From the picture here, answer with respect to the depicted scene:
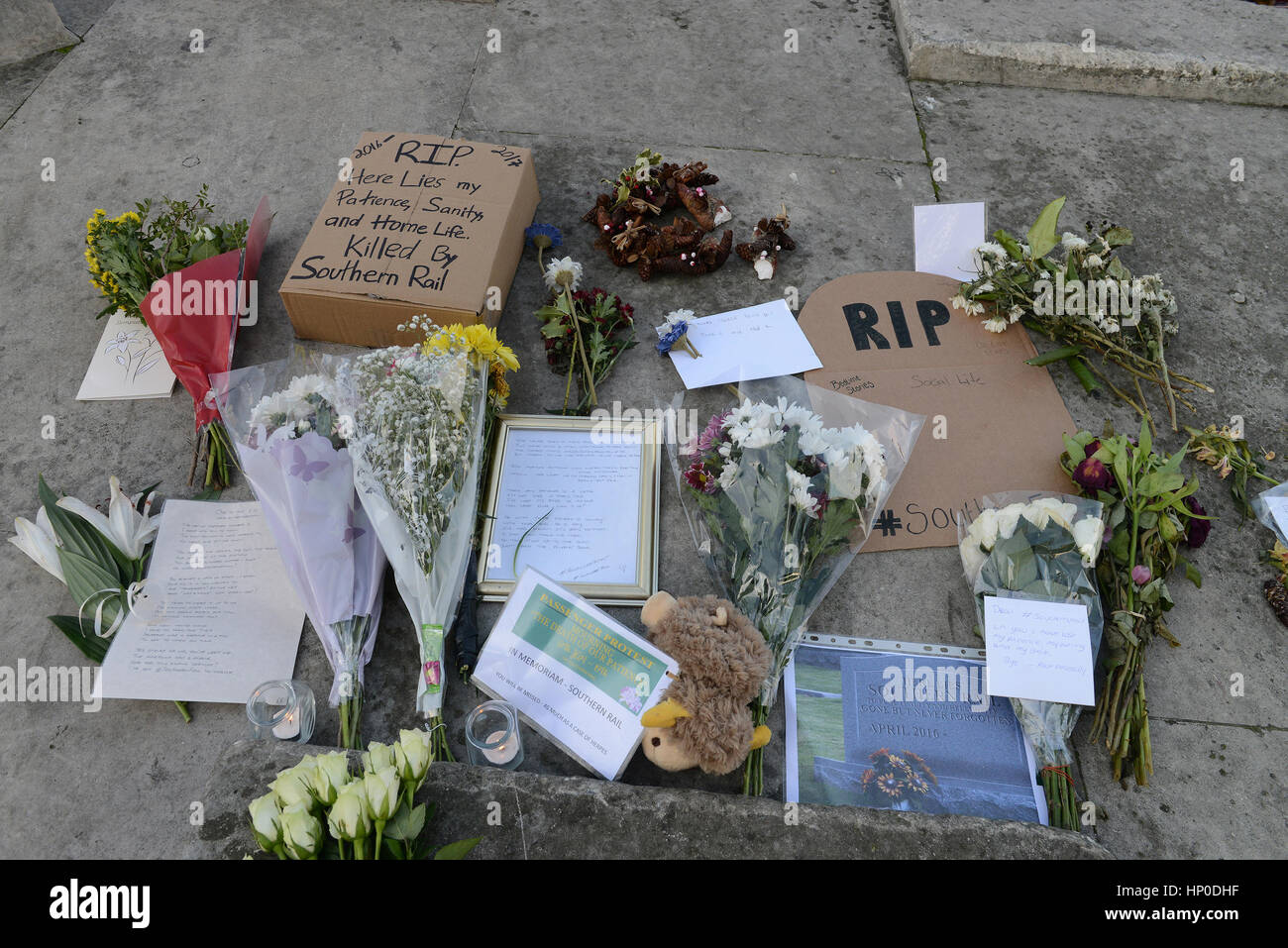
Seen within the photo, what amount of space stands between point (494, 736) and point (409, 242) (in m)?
1.45

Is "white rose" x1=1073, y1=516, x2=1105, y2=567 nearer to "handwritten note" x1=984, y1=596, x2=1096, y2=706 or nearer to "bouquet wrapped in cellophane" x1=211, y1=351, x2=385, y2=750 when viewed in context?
"handwritten note" x1=984, y1=596, x2=1096, y2=706

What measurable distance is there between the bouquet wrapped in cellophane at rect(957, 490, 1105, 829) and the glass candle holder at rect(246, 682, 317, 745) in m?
1.55

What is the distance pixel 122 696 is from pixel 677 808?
4.23ft

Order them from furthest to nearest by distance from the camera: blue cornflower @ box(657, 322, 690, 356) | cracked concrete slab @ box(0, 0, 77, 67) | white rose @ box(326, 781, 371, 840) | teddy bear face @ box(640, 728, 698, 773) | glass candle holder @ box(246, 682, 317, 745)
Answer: cracked concrete slab @ box(0, 0, 77, 67) < blue cornflower @ box(657, 322, 690, 356) < glass candle holder @ box(246, 682, 317, 745) < teddy bear face @ box(640, 728, 698, 773) < white rose @ box(326, 781, 371, 840)

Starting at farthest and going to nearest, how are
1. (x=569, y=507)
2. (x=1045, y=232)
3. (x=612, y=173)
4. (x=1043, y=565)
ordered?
(x=612, y=173) < (x=1045, y=232) < (x=569, y=507) < (x=1043, y=565)

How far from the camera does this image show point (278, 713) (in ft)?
5.42

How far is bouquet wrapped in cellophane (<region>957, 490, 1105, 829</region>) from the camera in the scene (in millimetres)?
1676

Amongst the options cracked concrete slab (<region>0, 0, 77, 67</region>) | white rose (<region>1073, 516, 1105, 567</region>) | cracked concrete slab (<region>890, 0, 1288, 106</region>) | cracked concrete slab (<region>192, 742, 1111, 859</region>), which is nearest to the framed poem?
cracked concrete slab (<region>192, 742, 1111, 859</region>)

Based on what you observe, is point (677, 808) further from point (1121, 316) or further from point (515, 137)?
point (515, 137)

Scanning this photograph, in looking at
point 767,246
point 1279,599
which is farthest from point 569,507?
point 1279,599

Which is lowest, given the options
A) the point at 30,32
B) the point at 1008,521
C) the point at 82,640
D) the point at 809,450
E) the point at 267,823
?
the point at 82,640

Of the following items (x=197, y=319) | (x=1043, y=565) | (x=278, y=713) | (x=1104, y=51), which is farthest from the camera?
(x=1104, y=51)

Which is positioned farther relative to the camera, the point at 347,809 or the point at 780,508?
the point at 780,508

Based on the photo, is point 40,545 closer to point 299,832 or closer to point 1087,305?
point 299,832
